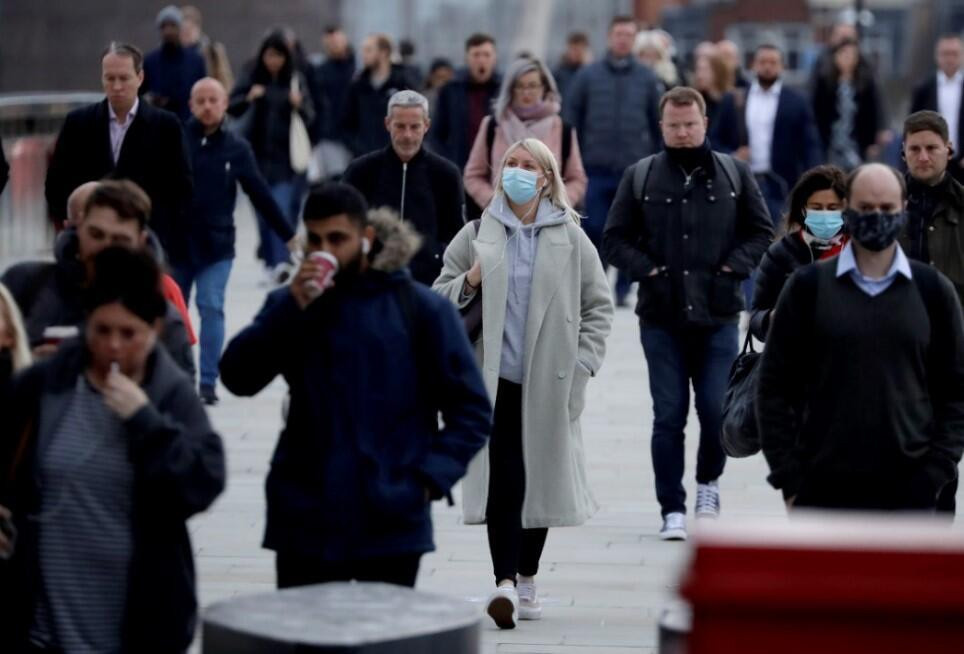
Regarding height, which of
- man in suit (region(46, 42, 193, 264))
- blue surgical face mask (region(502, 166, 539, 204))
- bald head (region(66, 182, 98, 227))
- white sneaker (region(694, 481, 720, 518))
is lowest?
white sneaker (region(694, 481, 720, 518))

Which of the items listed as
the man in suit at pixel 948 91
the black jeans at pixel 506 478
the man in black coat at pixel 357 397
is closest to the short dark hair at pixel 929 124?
the black jeans at pixel 506 478

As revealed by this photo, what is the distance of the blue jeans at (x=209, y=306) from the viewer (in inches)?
526

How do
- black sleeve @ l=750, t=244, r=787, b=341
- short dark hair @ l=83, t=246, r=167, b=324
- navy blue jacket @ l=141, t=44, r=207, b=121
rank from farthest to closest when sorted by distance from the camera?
navy blue jacket @ l=141, t=44, r=207, b=121 → black sleeve @ l=750, t=244, r=787, b=341 → short dark hair @ l=83, t=246, r=167, b=324

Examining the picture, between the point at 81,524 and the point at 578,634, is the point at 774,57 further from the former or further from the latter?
the point at 81,524

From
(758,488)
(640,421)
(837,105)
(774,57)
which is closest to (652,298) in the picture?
(758,488)

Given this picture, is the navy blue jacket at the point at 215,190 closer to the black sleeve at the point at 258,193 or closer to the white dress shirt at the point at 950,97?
the black sleeve at the point at 258,193

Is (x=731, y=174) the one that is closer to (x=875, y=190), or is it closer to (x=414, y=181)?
(x=414, y=181)

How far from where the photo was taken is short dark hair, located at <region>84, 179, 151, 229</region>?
6418 millimetres

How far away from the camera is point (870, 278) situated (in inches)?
257

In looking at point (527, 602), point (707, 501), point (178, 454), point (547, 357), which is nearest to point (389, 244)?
point (178, 454)

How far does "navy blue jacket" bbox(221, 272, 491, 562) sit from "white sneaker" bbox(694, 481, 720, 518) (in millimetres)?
4157

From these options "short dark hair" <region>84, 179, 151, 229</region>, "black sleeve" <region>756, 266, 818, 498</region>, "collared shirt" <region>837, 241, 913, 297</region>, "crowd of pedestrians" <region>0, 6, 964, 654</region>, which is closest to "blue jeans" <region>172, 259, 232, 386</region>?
"crowd of pedestrians" <region>0, 6, 964, 654</region>

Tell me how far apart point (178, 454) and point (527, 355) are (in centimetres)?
302

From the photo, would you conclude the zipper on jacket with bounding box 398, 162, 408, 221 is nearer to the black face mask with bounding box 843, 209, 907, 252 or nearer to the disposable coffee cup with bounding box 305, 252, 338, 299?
the black face mask with bounding box 843, 209, 907, 252
